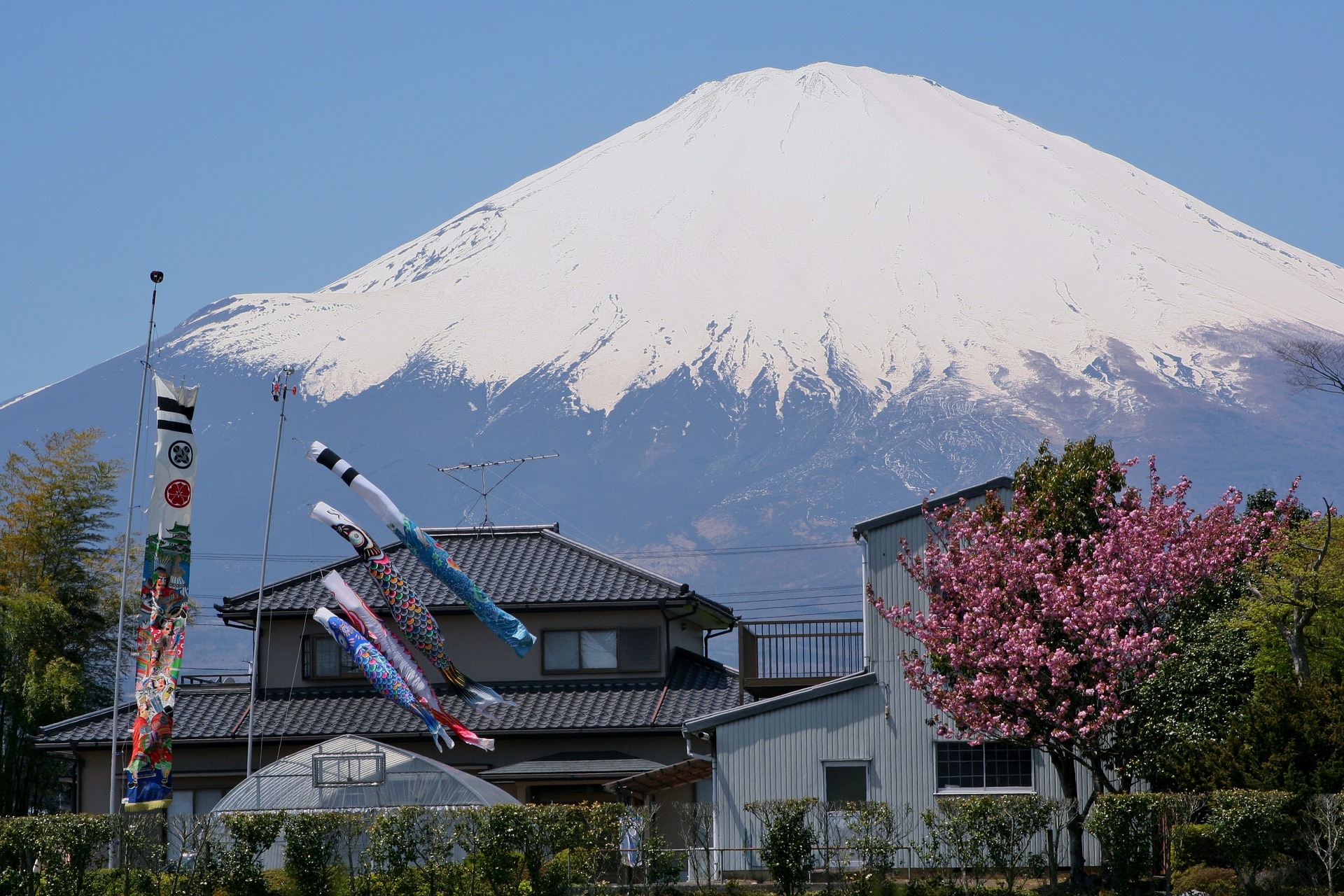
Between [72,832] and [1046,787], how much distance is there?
16387mm

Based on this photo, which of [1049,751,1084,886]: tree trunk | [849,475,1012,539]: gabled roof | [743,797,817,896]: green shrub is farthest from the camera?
[849,475,1012,539]: gabled roof

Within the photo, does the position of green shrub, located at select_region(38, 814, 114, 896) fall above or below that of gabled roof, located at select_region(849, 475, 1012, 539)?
below

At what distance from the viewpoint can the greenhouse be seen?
27609 mm

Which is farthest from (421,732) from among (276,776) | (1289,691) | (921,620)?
(1289,691)

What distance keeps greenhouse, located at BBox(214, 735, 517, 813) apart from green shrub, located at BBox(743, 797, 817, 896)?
681 cm

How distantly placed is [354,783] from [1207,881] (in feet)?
48.2

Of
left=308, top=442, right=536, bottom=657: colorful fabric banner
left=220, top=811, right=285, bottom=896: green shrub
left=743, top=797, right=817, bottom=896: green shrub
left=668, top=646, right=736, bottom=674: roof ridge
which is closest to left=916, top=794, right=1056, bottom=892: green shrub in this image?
left=743, top=797, right=817, bottom=896: green shrub

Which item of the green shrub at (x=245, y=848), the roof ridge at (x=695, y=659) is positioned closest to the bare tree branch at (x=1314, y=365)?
the roof ridge at (x=695, y=659)

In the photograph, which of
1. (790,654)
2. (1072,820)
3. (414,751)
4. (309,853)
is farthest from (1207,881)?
(414,751)

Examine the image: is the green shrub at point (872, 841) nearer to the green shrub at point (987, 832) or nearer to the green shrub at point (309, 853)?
the green shrub at point (987, 832)

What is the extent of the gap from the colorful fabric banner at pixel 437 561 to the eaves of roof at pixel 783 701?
6043 mm

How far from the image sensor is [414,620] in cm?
3356

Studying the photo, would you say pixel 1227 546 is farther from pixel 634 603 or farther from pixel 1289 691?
pixel 634 603

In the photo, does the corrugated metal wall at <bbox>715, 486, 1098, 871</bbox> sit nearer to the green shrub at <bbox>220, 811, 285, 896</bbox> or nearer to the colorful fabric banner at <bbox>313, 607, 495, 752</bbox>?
the colorful fabric banner at <bbox>313, 607, 495, 752</bbox>
